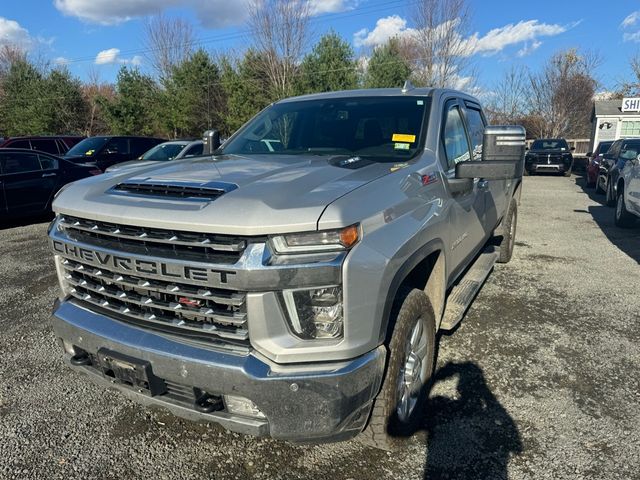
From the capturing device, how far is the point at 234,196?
2090mm

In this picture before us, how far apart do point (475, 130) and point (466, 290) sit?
158 centimetres

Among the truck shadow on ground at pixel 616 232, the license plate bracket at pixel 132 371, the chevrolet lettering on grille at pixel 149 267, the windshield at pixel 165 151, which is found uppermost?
the windshield at pixel 165 151

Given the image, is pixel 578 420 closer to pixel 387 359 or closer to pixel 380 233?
pixel 387 359

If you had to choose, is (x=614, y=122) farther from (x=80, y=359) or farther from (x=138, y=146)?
(x=80, y=359)

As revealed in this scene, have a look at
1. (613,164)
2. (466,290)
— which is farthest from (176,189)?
(613,164)

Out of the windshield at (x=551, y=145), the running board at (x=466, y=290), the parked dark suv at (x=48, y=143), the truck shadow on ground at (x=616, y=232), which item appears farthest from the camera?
the windshield at (x=551, y=145)

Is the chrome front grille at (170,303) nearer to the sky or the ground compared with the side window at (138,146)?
nearer to the ground

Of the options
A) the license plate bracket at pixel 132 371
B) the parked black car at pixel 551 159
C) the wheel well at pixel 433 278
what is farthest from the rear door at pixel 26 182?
the parked black car at pixel 551 159

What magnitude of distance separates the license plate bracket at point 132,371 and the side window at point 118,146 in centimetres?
1207

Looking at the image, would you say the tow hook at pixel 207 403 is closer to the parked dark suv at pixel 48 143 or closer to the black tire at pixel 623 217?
the black tire at pixel 623 217

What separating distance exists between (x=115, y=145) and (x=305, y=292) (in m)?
12.8

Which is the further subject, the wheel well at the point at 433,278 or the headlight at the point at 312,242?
the wheel well at the point at 433,278

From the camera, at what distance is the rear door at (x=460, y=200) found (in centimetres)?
332

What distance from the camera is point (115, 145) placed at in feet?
43.0
